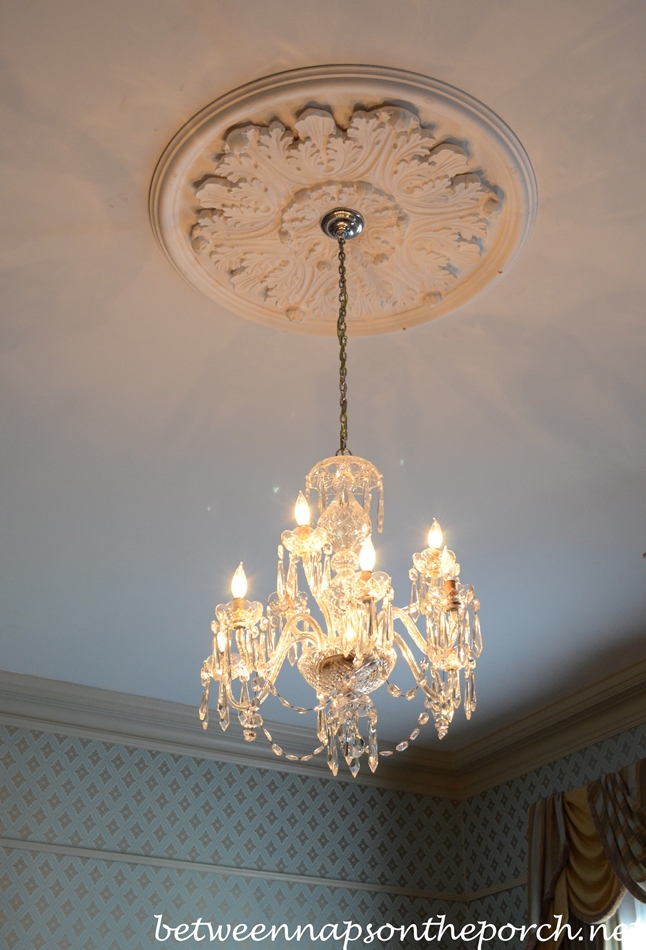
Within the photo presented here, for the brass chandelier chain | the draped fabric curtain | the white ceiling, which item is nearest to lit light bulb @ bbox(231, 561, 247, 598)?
the brass chandelier chain

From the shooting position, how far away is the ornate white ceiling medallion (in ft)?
7.42

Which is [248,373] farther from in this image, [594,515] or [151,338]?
[594,515]

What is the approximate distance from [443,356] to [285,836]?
11.8 feet

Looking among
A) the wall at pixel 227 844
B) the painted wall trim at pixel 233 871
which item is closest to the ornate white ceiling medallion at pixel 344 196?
the wall at pixel 227 844

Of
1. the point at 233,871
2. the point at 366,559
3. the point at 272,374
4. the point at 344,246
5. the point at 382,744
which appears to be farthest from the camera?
the point at 382,744

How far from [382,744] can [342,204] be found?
13.9ft

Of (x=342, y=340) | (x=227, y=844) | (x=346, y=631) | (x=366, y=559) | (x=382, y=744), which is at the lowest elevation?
(x=346, y=631)

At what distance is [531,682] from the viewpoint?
5.16m

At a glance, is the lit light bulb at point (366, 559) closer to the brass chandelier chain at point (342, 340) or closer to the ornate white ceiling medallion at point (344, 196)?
the brass chandelier chain at point (342, 340)

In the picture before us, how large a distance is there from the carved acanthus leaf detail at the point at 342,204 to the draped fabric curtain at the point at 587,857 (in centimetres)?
306

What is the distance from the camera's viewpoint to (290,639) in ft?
8.19

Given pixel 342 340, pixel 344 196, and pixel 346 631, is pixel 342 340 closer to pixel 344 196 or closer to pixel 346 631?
pixel 344 196

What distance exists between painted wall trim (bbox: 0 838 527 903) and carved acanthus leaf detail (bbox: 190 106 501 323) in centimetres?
343

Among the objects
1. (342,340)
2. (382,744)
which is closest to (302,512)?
(342,340)
